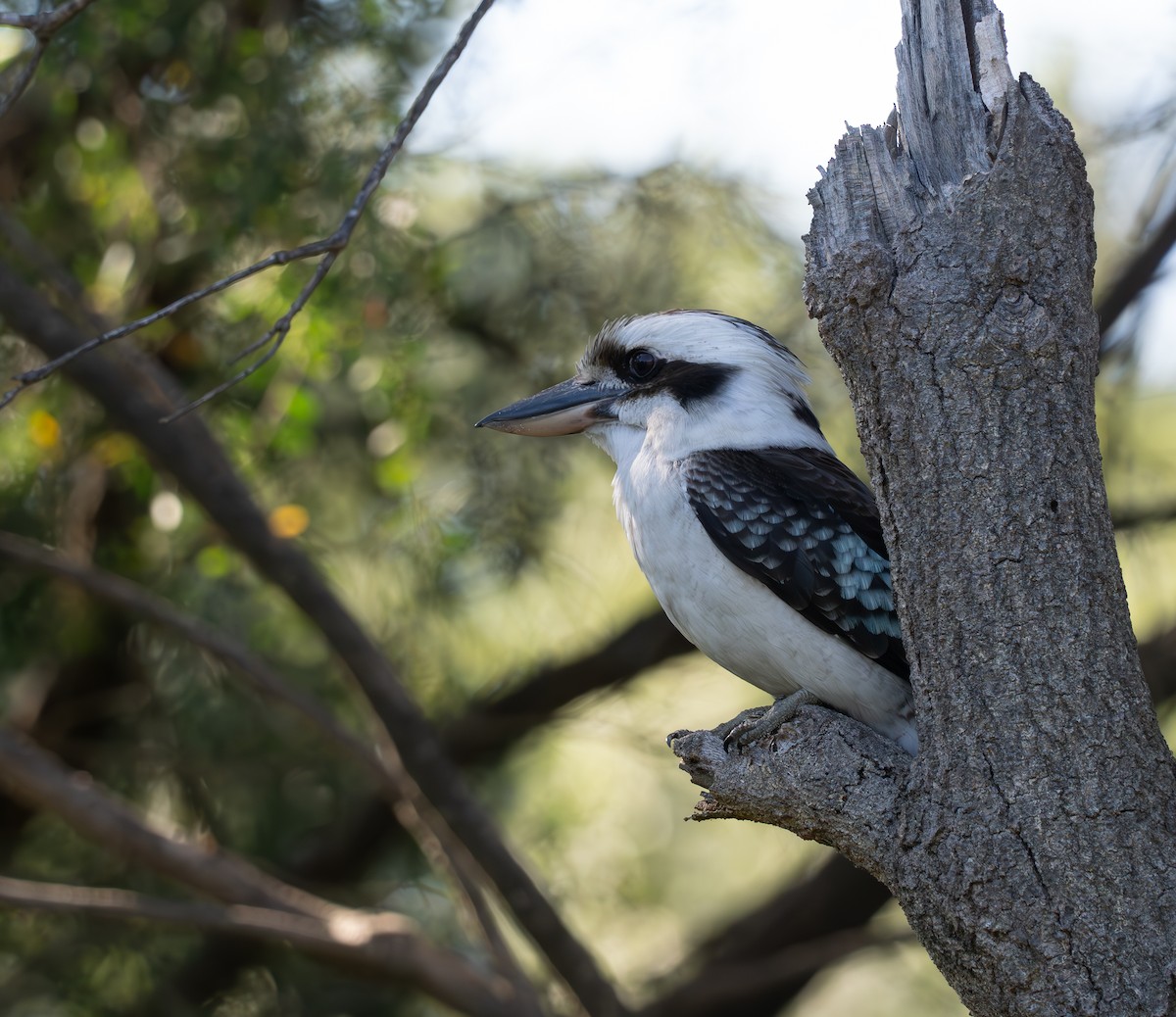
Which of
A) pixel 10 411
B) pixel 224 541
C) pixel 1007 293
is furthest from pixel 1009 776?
pixel 10 411

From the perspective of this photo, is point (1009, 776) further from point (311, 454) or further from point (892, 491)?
point (311, 454)

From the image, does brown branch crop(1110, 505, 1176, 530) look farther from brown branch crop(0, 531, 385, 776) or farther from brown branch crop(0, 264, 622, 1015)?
brown branch crop(0, 531, 385, 776)

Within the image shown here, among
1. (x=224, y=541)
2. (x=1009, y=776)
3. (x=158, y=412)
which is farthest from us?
(x=224, y=541)

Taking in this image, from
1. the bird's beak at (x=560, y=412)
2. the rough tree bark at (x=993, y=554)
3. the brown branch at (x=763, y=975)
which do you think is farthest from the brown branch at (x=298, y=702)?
the rough tree bark at (x=993, y=554)

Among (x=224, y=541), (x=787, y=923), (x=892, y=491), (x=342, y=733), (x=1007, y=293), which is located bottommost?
(x=787, y=923)

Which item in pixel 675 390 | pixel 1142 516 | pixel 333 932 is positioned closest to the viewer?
pixel 675 390

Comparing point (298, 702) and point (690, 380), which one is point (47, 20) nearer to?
point (690, 380)

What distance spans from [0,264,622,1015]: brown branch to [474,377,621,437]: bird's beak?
1.34m

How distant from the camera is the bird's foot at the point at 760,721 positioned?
2.01 metres

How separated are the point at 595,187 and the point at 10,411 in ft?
6.57

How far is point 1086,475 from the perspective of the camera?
1747 mm

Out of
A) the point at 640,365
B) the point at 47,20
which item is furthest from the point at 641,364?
the point at 47,20

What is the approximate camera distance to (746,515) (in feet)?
7.48

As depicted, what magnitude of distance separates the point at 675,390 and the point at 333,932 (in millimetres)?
2180
